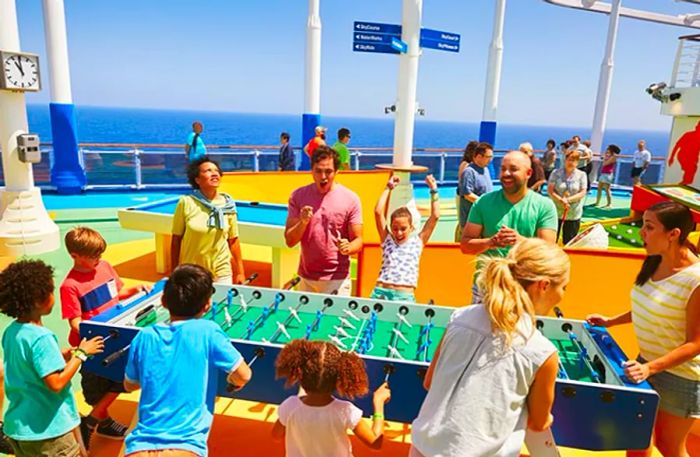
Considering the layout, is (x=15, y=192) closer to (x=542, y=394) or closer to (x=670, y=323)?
(x=542, y=394)

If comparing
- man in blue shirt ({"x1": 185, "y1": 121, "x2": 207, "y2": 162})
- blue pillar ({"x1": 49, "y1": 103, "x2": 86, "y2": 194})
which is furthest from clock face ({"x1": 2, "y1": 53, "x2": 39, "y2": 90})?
blue pillar ({"x1": 49, "y1": 103, "x2": 86, "y2": 194})

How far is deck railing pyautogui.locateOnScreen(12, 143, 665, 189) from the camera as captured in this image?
10.8m

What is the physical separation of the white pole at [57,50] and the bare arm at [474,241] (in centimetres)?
923

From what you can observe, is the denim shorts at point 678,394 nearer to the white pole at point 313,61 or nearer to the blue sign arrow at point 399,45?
the blue sign arrow at point 399,45

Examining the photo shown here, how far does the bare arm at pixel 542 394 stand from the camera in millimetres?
1452

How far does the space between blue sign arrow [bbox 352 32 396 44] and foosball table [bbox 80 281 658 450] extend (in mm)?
4593

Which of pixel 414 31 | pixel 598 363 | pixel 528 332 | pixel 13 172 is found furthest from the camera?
pixel 414 31

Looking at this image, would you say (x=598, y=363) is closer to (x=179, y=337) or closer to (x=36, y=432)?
(x=179, y=337)

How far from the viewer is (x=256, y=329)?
8.87 ft

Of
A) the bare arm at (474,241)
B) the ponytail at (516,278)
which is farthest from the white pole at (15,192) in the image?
the ponytail at (516,278)

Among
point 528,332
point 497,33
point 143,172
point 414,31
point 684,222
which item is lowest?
point 143,172

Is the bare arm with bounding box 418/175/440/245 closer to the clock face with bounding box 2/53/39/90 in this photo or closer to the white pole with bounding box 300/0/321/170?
the clock face with bounding box 2/53/39/90

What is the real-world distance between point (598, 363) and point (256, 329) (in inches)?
66.3

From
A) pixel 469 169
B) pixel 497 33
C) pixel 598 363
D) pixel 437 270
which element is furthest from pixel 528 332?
pixel 497 33
